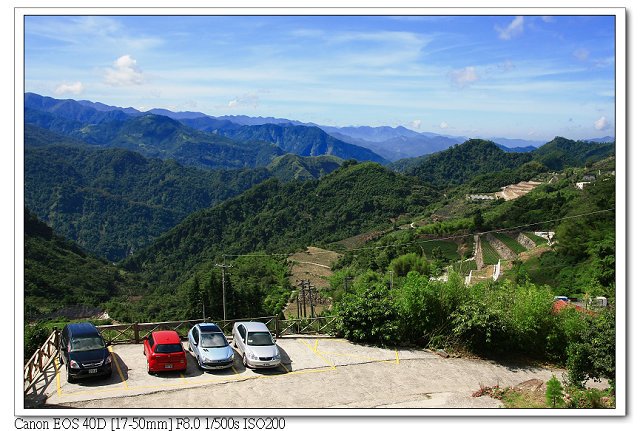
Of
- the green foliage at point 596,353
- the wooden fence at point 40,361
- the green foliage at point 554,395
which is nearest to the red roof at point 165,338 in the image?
the wooden fence at point 40,361

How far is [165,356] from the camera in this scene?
40.4 ft

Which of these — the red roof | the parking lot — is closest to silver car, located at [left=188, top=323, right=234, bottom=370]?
the parking lot

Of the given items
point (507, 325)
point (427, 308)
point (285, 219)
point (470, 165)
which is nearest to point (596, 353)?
point (507, 325)

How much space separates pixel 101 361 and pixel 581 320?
13022 millimetres

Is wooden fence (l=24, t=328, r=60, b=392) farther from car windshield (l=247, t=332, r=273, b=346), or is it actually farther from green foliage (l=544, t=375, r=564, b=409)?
green foliage (l=544, t=375, r=564, b=409)

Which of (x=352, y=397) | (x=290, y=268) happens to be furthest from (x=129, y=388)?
(x=290, y=268)

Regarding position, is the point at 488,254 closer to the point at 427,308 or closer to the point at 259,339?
the point at 427,308

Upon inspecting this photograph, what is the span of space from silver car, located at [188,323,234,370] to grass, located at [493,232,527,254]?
52144 mm

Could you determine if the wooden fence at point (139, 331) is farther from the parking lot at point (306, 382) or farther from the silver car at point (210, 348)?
the silver car at point (210, 348)

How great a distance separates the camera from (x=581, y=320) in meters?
13.1

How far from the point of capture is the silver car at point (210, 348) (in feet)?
41.1

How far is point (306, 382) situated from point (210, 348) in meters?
2.96
